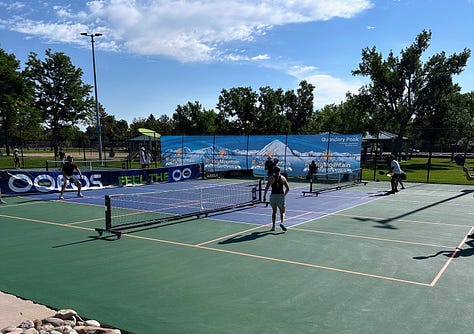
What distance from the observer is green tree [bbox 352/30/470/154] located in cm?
4675

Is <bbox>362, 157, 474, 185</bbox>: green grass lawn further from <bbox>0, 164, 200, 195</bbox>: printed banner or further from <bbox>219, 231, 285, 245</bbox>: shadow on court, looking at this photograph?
<bbox>219, 231, 285, 245</bbox>: shadow on court

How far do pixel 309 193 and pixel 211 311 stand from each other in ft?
50.4

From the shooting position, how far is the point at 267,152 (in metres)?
31.1

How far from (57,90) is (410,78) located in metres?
46.6

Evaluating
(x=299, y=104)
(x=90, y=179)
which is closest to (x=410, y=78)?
(x=299, y=104)

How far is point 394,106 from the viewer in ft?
164

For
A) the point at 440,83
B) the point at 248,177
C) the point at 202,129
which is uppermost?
the point at 440,83

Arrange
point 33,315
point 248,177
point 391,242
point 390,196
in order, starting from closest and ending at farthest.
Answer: point 33,315 < point 391,242 < point 390,196 < point 248,177

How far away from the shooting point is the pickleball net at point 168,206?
39.4 feet

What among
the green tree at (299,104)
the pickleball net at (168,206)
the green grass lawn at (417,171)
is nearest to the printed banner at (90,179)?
the pickleball net at (168,206)

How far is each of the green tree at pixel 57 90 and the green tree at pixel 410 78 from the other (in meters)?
38.8

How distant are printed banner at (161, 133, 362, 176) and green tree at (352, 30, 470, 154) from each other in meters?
21.8

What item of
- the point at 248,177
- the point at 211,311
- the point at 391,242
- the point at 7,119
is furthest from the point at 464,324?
the point at 7,119

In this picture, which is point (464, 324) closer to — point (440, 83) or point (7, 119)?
point (440, 83)
